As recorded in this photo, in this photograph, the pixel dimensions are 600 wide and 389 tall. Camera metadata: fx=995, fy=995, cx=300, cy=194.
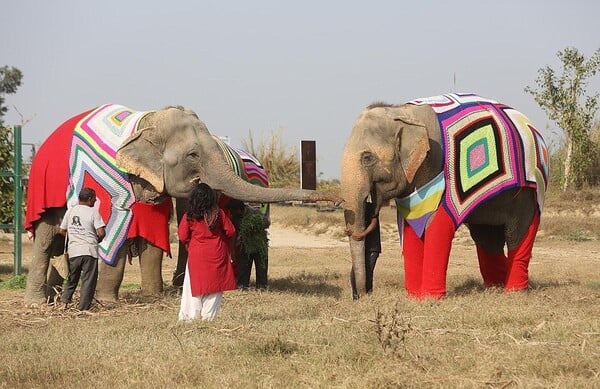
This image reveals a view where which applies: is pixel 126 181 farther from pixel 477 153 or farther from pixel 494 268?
pixel 494 268

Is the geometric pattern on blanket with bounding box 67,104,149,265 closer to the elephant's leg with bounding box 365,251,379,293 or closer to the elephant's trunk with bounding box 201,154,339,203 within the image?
the elephant's trunk with bounding box 201,154,339,203

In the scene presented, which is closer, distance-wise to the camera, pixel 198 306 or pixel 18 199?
pixel 198 306

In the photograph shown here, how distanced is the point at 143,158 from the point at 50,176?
1069 millimetres

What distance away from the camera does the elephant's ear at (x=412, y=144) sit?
1121 cm

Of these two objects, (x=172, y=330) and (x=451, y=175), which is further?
(x=451, y=175)

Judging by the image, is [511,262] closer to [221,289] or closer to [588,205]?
[221,289]

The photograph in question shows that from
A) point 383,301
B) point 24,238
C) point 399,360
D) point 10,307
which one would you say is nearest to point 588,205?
point 24,238

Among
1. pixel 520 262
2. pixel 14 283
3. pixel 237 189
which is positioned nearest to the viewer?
pixel 237 189

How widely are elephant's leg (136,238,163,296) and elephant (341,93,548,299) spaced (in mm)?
2233

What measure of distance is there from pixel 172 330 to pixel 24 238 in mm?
16469

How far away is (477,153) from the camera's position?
37.8 feet

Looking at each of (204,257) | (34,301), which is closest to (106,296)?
(34,301)

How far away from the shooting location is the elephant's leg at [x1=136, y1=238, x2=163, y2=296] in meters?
11.4

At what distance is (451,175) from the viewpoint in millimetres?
11398
